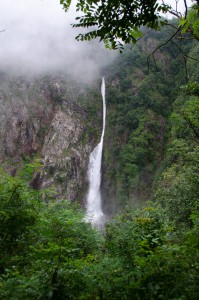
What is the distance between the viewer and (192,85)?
30.8 feet

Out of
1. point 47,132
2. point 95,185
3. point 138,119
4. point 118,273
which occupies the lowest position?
point 95,185

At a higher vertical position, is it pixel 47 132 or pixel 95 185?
pixel 47 132

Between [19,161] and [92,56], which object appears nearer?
[19,161]

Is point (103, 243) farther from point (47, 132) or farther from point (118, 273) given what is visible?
point (47, 132)

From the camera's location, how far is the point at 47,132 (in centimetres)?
4912

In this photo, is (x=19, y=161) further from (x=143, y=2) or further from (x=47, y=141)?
(x=143, y=2)

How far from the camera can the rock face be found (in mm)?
43312

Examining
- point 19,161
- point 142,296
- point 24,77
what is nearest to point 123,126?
point 19,161

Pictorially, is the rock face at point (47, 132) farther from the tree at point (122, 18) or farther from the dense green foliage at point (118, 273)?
the tree at point (122, 18)

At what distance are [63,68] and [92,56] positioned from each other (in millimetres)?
9241

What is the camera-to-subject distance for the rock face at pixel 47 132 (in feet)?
142

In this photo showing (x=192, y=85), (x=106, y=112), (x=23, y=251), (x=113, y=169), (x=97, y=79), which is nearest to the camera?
(x=23, y=251)

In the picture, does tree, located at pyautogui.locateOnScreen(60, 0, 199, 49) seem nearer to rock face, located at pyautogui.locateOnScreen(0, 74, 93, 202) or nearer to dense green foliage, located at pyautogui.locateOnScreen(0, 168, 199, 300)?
dense green foliage, located at pyautogui.locateOnScreen(0, 168, 199, 300)

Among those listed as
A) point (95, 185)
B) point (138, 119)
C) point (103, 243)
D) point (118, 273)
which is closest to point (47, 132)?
point (95, 185)
